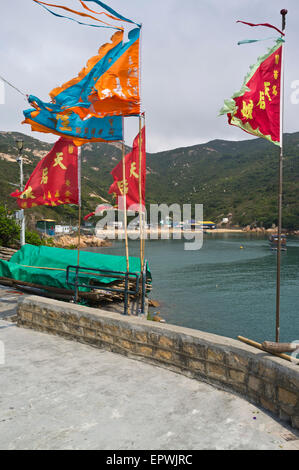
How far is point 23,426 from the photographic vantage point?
13.8 ft

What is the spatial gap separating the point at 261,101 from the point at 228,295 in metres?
31.6

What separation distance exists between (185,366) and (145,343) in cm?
91

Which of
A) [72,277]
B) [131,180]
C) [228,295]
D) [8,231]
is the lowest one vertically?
[228,295]

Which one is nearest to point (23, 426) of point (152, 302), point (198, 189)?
point (152, 302)

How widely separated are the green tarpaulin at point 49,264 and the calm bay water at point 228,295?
14.7m

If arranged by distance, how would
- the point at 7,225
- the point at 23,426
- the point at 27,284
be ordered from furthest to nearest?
the point at 7,225 → the point at 27,284 → the point at 23,426

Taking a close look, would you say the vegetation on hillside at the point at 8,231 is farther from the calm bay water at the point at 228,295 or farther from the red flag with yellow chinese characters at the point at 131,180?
the red flag with yellow chinese characters at the point at 131,180

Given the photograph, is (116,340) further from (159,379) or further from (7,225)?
(7,225)

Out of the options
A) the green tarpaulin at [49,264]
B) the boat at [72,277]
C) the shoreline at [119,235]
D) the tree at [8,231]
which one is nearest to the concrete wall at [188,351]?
the boat at [72,277]

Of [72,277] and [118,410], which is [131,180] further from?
[118,410]

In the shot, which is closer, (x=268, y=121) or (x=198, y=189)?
(x=268, y=121)

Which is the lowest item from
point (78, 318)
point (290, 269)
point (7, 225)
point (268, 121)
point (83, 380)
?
point (290, 269)

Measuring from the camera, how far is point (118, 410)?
465 centimetres

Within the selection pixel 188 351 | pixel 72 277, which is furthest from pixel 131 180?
pixel 188 351
